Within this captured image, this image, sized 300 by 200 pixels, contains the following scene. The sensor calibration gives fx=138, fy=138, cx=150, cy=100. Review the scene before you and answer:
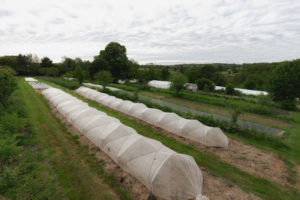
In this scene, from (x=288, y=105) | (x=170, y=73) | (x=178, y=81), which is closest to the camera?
(x=288, y=105)

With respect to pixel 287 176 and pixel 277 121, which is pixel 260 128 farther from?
pixel 287 176

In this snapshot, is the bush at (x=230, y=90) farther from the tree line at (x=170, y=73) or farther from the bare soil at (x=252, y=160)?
the bare soil at (x=252, y=160)

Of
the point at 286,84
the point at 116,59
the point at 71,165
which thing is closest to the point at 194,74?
the point at 116,59

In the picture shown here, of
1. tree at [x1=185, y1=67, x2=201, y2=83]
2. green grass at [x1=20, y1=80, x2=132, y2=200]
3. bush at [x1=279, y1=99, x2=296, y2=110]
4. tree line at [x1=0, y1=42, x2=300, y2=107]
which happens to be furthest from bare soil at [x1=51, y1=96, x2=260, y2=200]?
tree at [x1=185, y1=67, x2=201, y2=83]

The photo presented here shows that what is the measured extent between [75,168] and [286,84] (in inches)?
1631

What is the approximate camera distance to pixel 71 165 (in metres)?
7.79

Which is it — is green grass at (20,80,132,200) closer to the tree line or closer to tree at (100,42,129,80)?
the tree line

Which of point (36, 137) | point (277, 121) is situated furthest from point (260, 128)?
point (36, 137)

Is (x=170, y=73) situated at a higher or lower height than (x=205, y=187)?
higher

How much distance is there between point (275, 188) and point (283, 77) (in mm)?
35497

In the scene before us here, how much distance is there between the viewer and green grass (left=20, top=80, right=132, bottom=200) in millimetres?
6215

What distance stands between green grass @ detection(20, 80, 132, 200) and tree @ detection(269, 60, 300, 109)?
3692 centimetres

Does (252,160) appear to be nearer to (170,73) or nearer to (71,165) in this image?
(71,165)

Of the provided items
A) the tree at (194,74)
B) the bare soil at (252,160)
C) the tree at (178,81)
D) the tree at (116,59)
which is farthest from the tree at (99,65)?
the bare soil at (252,160)
